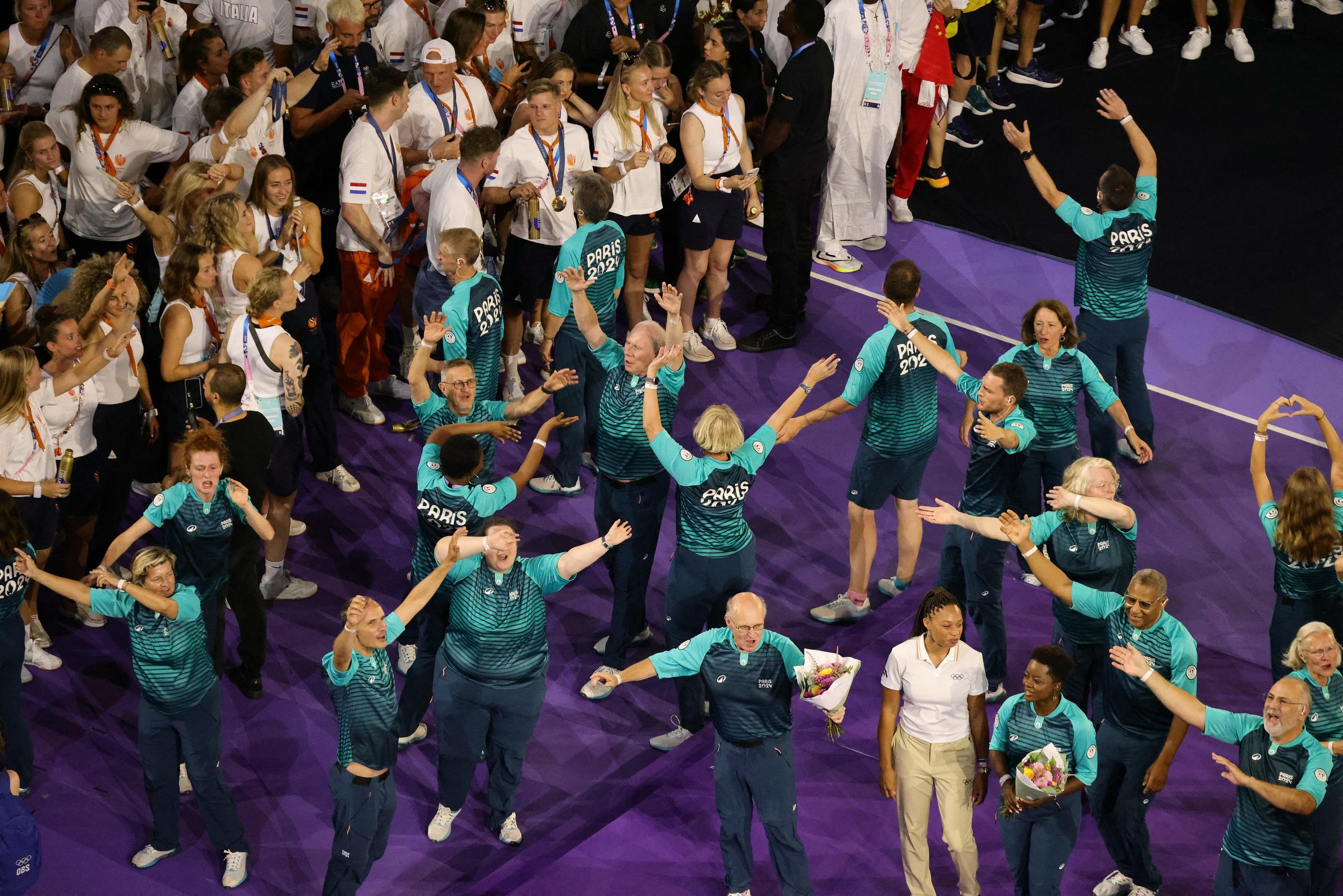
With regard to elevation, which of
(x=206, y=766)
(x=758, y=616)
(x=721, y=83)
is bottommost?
(x=206, y=766)

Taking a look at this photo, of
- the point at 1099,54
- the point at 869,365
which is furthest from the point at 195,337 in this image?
the point at 1099,54

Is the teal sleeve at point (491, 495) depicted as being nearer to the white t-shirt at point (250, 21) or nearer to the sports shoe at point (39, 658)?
the sports shoe at point (39, 658)

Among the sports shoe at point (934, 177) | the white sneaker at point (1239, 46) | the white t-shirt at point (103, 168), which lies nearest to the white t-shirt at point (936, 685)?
the white t-shirt at point (103, 168)

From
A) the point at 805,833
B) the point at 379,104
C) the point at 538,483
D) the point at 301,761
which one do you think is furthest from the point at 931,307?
A: the point at 301,761

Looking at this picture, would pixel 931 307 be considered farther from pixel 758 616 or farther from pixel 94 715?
pixel 94 715

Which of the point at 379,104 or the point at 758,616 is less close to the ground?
the point at 379,104

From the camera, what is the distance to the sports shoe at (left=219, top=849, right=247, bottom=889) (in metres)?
6.28

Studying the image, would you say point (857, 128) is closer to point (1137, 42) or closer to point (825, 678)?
point (1137, 42)

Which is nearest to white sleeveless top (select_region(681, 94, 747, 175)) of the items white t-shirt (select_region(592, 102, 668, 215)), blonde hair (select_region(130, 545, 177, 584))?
white t-shirt (select_region(592, 102, 668, 215))

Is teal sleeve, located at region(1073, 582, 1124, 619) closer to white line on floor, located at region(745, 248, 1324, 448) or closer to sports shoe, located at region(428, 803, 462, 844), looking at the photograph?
sports shoe, located at region(428, 803, 462, 844)

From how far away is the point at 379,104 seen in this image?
27.1 ft

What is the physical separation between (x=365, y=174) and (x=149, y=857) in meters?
3.76

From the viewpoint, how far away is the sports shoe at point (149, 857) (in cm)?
634

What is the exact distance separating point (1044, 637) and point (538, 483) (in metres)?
2.90
